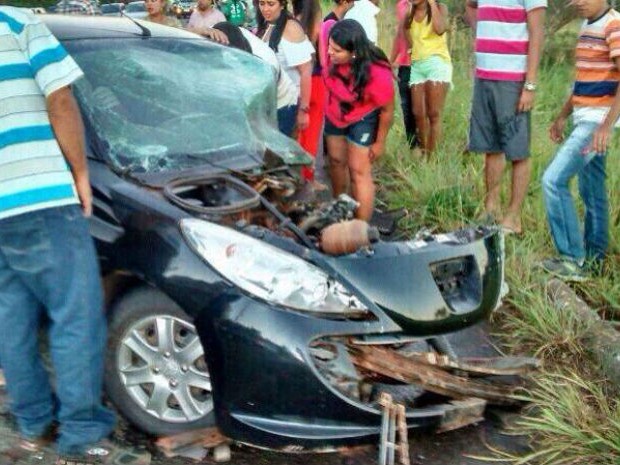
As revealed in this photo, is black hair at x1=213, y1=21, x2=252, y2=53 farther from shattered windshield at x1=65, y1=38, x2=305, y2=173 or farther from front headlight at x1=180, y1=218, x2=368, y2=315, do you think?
front headlight at x1=180, y1=218, x2=368, y2=315

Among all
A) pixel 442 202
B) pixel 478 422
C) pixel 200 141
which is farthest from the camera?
pixel 442 202

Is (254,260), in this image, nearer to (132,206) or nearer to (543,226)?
(132,206)

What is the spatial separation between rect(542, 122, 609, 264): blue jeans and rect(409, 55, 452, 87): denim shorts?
231 cm

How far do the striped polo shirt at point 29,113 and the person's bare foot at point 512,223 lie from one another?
3322 millimetres

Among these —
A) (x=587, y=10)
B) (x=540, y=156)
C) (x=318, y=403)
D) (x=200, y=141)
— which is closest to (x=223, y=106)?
(x=200, y=141)

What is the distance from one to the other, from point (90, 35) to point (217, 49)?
81 centimetres

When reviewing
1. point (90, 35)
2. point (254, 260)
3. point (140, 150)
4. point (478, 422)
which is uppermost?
point (90, 35)

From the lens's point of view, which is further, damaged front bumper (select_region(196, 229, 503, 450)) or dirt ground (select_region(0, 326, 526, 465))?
dirt ground (select_region(0, 326, 526, 465))

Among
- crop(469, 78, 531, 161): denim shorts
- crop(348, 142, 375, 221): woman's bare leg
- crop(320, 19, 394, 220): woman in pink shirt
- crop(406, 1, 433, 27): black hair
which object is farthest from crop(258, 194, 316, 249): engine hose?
crop(406, 1, 433, 27): black hair

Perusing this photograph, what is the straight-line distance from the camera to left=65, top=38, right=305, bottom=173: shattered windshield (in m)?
3.67

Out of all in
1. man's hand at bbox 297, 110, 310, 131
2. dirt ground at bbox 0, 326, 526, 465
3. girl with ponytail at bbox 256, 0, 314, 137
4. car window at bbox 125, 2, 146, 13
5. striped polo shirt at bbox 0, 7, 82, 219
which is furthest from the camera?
car window at bbox 125, 2, 146, 13

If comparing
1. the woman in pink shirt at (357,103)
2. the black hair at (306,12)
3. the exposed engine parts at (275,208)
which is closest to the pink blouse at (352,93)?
the woman in pink shirt at (357,103)

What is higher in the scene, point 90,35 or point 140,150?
point 90,35

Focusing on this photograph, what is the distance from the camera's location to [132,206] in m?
3.28
